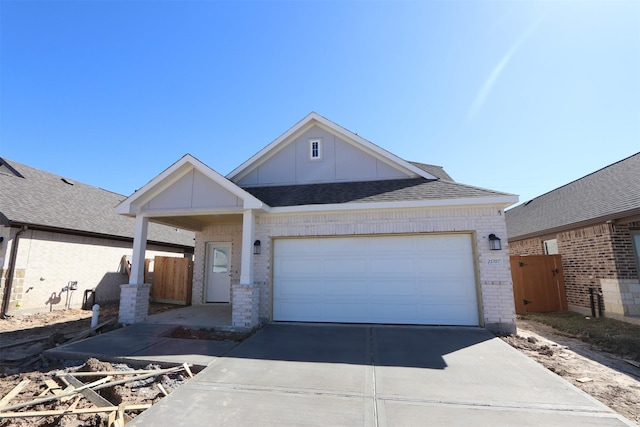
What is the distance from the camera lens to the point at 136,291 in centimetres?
810

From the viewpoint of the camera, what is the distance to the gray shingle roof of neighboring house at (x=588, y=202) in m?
9.19

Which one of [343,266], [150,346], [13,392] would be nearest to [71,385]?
[13,392]

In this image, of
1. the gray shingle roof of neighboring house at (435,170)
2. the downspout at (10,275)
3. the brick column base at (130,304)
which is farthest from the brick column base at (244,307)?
the gray shingle roof of neighboring house at (435,170)

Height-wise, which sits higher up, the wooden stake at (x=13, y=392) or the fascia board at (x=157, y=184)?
the fascia board at (x=157, y=184)

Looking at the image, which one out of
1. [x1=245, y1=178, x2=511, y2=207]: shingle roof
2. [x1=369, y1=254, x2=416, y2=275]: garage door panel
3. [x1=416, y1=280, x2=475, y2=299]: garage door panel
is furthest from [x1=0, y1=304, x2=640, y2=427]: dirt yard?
[x1=245, y1=178, x2=511, y2=207]: shingle roof

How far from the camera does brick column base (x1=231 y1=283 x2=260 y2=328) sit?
7.47 metres

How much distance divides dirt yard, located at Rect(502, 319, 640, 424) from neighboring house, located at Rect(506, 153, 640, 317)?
10.1ft

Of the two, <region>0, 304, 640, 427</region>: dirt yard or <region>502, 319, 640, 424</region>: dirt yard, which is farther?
<region>502, 319, 640, 424</region>: dirt yard

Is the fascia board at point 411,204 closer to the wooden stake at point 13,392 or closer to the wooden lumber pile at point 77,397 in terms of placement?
the wooden lumber pile at point 77,397

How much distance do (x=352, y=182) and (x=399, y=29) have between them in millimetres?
4599

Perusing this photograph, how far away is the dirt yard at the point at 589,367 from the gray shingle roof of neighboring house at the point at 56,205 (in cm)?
1432

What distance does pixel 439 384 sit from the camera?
14.3 ft

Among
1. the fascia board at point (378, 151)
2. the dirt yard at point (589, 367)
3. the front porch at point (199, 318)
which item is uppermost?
the fascia board at point (378, 151)

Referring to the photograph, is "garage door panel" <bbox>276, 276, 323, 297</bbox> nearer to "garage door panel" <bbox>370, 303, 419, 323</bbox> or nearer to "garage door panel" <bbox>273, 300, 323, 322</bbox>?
"garage door panel" <bbox>273, 300, 323, 322</bbox>
